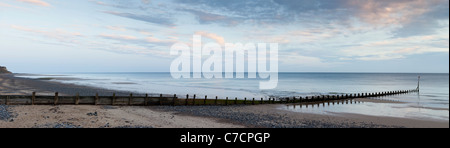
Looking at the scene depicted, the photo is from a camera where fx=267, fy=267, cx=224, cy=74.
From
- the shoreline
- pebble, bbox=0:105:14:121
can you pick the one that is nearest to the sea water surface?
the shoreline

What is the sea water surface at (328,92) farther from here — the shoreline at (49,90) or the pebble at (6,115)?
the pebble at (6,115)

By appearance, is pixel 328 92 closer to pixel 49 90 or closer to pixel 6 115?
pixel 49 90

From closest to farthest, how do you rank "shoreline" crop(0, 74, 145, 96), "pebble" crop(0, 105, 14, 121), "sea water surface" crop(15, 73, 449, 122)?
"pebble" crop(0, 105, 14, 121) < "sea water surface" crop(15, 73, 449, 122) < "shoreline" crop(0, 74, 145, 96)

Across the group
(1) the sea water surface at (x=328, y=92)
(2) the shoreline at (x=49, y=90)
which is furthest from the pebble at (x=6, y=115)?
(1) the sea water surface at (x=328, y=92)

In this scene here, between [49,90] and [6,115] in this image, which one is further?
Answer: [49,90]

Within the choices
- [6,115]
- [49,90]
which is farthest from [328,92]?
[6,115]

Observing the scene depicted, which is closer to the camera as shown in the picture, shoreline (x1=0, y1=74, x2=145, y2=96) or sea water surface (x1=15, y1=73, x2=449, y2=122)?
sea water surface (x1=15, y1=73, x2=449, y2=122)

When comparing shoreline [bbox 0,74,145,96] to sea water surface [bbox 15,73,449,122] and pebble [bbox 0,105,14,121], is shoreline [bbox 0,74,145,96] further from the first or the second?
pebble [bbox 0,105,14,121]
